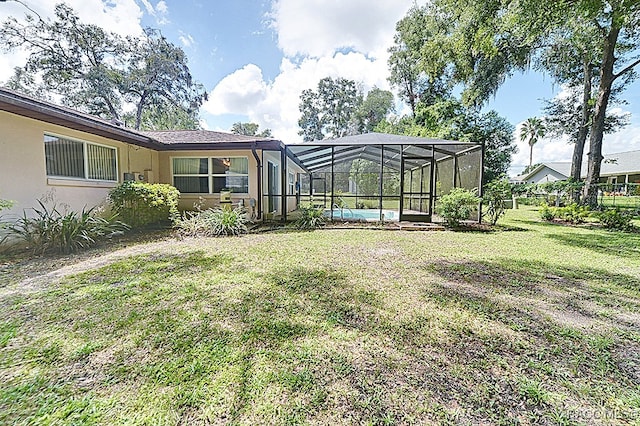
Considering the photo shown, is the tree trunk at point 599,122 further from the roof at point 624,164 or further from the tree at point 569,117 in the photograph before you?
the roof at point 624,164

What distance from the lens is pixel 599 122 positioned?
1132cm

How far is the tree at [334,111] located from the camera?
33.5m

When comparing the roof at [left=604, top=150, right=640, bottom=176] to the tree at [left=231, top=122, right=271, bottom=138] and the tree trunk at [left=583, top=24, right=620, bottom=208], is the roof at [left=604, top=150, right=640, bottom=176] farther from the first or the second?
the tree at [left=231, top=122, right=271, bottom=138]

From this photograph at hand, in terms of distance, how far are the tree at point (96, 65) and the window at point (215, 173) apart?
15027mm

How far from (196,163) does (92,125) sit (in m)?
3.82

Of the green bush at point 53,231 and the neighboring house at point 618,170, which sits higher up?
the neighboring house at point 618,170

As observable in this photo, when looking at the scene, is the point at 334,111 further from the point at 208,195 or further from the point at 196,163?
the point at 208,195

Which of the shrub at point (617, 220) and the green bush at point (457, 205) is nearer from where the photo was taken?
the green bush at point (457, 205)

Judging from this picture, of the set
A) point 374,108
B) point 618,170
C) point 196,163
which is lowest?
point 196,163

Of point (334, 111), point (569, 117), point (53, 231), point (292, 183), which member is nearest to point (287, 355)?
point (53, 231)

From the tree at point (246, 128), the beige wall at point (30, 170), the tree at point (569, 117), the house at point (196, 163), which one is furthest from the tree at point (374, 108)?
the beige wall at point (30, 170)

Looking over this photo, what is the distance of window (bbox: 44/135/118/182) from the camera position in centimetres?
623

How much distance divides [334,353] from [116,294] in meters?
2.83

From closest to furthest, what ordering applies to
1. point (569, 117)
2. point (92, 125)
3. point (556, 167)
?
point (92, 125) → point (569, 117) → point (556, 167)
